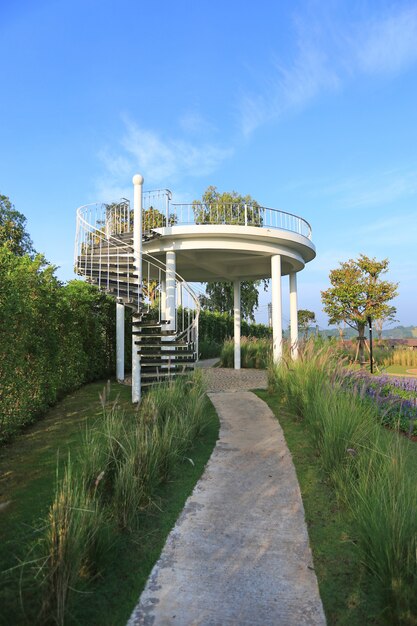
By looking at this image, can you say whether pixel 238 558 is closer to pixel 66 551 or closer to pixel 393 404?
pixel 66 551

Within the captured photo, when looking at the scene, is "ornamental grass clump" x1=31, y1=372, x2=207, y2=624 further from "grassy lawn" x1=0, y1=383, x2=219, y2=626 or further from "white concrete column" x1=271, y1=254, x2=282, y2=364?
"white concrete column" x1=271, y1=254, x2=282, y2=364

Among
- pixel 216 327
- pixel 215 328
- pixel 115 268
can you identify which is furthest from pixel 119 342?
pixel 216 327

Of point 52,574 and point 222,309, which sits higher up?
point 222,309

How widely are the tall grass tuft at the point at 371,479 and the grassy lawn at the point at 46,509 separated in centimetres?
146

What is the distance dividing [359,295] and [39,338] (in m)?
18.0

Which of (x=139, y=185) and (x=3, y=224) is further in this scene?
(x=3, y=224)

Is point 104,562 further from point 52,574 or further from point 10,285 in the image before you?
point 10,285

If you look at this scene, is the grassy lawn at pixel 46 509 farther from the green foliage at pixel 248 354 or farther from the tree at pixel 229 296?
the tree at pixel 229 296


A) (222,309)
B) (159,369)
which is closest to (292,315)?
(159,369)

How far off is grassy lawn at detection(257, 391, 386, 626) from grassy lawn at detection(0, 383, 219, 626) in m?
1.17

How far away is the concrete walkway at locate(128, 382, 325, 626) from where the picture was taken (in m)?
2.47

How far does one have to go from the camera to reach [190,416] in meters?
5.70


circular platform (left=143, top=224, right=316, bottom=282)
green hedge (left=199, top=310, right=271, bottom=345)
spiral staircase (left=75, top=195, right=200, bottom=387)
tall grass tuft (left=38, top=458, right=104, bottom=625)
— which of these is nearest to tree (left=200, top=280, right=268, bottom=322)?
green hedge (left=199, top=310, right=271, bottom=345)

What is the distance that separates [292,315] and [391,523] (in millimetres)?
13263
